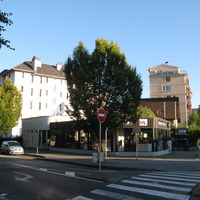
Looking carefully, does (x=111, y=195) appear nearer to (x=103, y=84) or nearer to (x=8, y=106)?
(x=103, y=84)

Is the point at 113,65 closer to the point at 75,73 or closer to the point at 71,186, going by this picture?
the point at 75,73

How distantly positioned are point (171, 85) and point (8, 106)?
5344 centimetres

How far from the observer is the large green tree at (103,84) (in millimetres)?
19547

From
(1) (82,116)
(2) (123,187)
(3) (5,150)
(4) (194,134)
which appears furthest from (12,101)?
(2) (123,187)

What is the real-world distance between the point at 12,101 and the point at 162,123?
22.7 m

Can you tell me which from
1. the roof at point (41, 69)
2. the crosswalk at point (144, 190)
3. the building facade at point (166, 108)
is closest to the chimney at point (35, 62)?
the roof at point (41, 69)

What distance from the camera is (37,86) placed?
54.7m

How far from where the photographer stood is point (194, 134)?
36062 millimetres

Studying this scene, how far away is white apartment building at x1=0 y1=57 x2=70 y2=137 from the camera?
171 ft

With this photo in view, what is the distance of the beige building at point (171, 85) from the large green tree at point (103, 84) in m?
55.6

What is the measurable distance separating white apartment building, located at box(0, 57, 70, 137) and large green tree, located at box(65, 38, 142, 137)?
30526mm

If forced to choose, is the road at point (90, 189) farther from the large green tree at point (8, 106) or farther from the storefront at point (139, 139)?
the large green tree at point (8, 106)

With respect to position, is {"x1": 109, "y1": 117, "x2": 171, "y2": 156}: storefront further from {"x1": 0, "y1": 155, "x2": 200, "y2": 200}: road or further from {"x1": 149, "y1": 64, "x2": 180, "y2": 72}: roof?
{"x1": 149, "y1": 64, "x2": 180, "y2": 72}: roof

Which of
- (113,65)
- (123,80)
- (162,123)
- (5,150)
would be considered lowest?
(5,150)
